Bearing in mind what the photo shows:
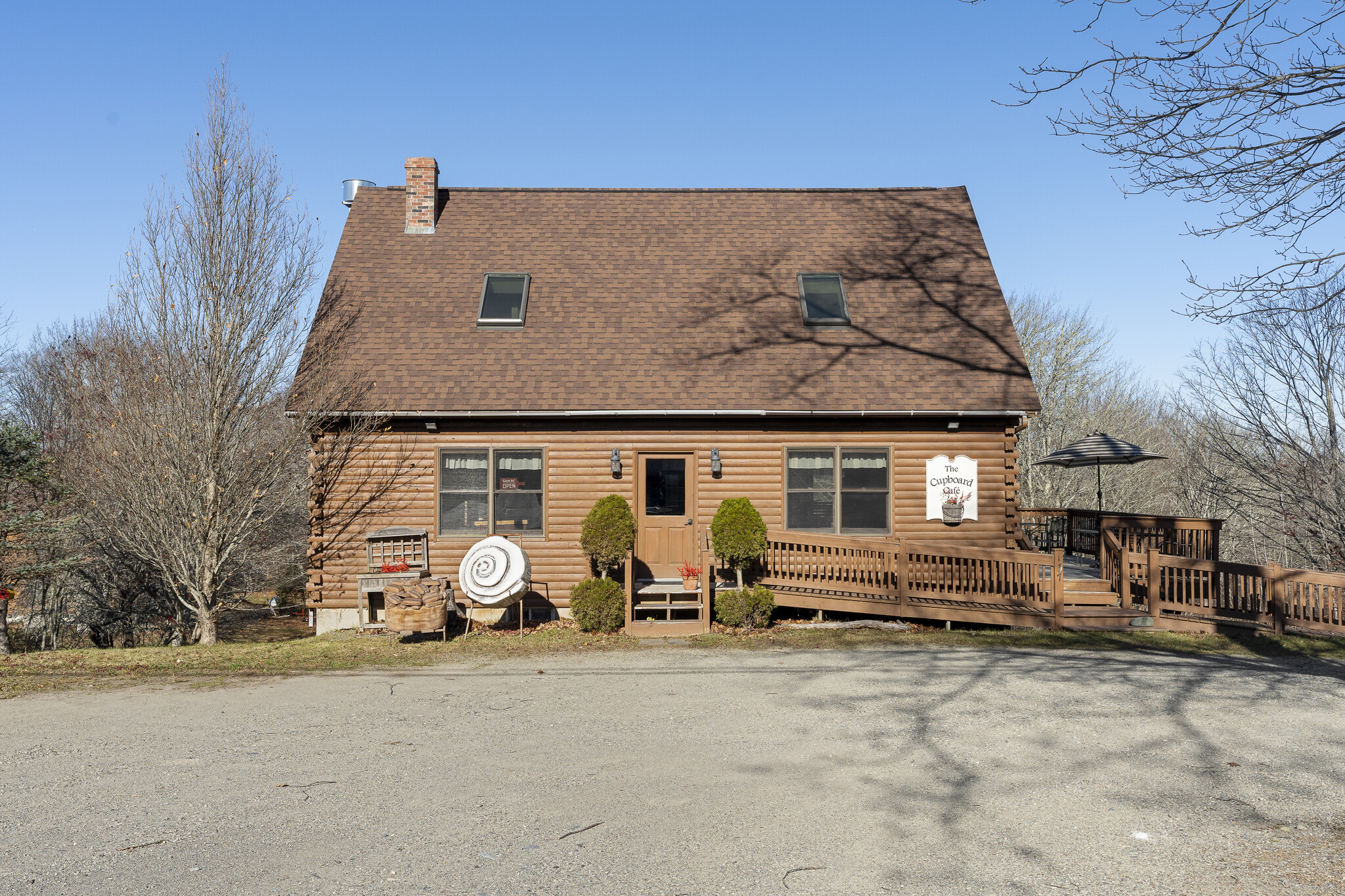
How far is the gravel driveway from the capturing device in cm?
455

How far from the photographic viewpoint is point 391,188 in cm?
1728

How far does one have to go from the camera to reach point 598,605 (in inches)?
475

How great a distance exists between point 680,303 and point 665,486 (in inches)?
135

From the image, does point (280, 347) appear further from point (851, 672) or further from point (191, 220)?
point (851, 672)

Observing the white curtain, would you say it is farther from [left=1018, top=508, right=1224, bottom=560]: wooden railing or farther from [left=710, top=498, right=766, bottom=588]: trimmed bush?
[left=1018, top=508, right=1224, bottom=560]: wooden railing

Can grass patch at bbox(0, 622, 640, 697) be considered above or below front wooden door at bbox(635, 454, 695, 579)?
below

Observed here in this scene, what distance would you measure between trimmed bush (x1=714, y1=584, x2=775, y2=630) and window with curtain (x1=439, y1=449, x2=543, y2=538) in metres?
3.31

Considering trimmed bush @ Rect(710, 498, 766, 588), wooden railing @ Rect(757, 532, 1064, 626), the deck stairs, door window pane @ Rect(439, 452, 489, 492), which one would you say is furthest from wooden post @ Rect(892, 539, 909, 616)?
door window pane @ Rect(439, 452, 489, 492)

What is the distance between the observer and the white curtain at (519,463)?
1388 centimetres

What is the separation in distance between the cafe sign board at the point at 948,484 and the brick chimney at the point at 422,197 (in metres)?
10.1

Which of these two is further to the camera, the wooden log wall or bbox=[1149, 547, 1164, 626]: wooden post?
the wooden log wall

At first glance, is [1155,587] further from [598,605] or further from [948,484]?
[598,605]

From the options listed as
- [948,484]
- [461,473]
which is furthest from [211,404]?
[948,484]

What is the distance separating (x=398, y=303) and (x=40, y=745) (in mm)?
9368
